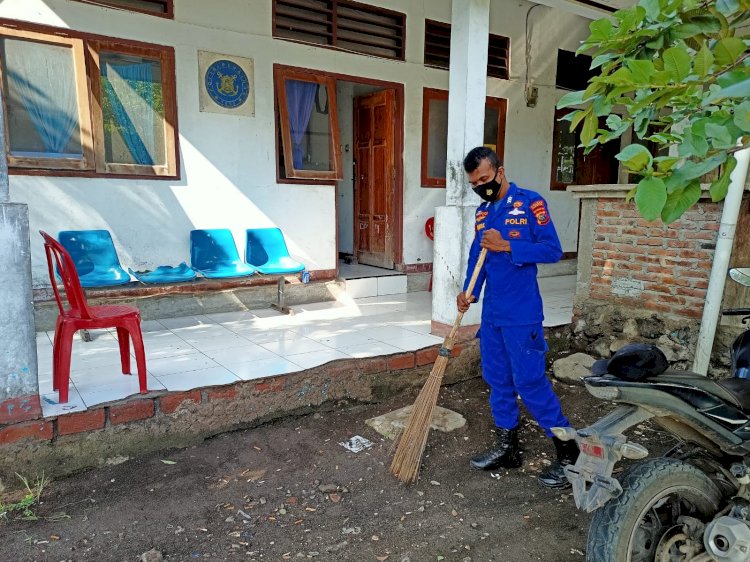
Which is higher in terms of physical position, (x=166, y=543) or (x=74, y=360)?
(x=74, y=360)

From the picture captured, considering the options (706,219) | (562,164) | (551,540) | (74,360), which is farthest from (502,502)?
(562,164)

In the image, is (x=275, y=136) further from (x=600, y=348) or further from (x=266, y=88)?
(x=600, y=348)

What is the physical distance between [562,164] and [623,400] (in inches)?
271

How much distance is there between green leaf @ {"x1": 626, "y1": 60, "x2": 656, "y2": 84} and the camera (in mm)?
1130

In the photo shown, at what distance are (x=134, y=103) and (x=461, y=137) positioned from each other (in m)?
3.04

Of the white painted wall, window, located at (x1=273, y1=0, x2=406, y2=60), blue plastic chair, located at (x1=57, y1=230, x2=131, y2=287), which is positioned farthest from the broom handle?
window, located at (x1=273, y1=0, x2=406, y2=60)

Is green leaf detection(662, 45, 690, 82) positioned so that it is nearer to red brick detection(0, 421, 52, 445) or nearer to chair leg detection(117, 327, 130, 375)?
red brick detection(0, 421, 52, 445)

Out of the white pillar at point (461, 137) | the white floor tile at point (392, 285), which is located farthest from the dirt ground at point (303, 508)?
the white floor tile at point (392, 285)

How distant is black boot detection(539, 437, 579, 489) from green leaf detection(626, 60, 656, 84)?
210 cm

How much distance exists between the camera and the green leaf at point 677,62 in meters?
1.12

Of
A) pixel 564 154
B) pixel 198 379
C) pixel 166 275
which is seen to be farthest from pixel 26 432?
pixel 564 154

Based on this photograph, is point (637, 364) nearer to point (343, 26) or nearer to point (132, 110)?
point (132, 110)

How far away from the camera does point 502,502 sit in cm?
272

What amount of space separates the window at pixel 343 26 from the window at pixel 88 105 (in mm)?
1302
